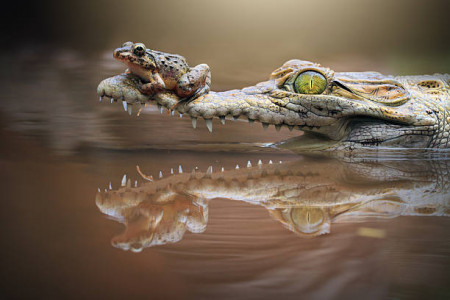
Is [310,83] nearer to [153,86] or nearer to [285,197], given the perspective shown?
[153,86]

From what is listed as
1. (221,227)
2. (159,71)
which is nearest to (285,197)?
(221,227)

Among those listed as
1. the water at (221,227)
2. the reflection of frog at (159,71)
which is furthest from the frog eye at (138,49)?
the water at (221,227)

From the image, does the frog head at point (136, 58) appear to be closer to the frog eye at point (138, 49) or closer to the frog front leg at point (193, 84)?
the frog eye at point (138, 49)

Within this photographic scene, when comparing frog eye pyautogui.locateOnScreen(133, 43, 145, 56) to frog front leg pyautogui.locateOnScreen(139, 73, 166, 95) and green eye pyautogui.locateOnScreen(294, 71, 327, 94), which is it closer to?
frog front leg pyautogui.locateOnScreen(139, 73, 166, 95)

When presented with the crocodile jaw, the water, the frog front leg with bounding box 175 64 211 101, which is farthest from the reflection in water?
the frog front leg with bounding box 175 64 211 101

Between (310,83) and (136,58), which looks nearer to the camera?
(136,58)

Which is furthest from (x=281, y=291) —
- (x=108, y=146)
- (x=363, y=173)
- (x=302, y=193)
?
(x=108, y=146)
